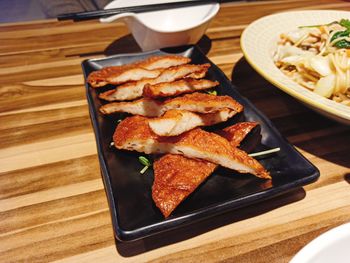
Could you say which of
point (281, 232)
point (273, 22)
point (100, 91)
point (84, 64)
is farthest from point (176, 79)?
point (281, 232)

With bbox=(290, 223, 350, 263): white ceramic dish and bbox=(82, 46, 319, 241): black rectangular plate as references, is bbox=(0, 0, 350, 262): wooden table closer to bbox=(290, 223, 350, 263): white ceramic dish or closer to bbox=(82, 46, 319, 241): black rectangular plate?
bbox=(82, 46, 319, 241): black rectangular plate

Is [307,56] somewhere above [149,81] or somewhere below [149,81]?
above

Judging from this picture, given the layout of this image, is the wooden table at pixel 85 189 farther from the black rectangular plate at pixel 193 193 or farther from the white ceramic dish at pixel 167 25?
the white ceramic dish at pixel 167 25

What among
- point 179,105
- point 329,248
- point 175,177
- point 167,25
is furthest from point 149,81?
point 329,248

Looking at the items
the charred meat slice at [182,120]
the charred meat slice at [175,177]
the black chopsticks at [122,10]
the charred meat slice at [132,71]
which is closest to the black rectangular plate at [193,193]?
the charred meat slice at [175,177]

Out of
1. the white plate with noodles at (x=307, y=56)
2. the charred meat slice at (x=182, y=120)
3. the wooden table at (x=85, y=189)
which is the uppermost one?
the white plate with noodles at (x=307, y=56)

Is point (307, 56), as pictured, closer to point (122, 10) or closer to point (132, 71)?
point (132, 71)
